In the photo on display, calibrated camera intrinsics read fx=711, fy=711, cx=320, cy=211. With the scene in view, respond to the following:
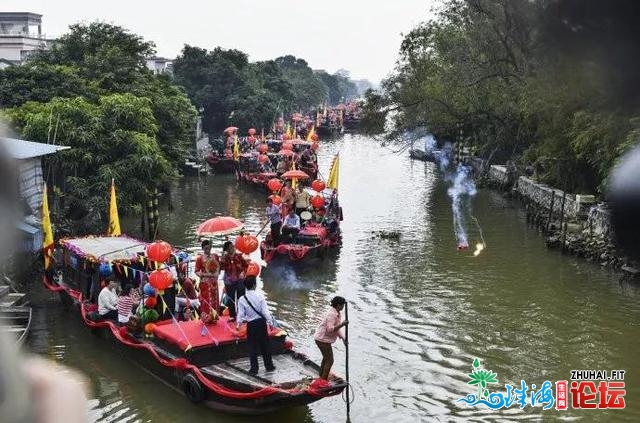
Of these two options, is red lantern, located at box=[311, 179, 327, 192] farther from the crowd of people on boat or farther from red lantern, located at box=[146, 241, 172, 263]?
red lantern, located at box=[146, 241, 172, 263]

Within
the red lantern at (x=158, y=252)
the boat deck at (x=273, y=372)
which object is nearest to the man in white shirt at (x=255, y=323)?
the boat deck at (x=273, y=372)

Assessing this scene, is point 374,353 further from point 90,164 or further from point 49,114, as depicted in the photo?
point 49,114

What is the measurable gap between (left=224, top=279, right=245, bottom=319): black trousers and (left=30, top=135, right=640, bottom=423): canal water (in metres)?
1.63

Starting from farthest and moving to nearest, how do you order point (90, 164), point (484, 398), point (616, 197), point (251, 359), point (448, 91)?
point (448, 91)
point (90, 164)
point (484, 398)
point (251, 359)
point (616, 197)

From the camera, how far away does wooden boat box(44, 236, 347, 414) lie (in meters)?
10.0

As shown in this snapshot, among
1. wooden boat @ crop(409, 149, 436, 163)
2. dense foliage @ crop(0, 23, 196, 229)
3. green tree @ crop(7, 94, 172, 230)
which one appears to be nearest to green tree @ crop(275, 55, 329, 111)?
wooden boat @ crop(409, 149, 436, 163)

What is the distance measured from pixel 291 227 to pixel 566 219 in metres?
8.50

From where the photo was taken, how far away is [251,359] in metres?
10.7

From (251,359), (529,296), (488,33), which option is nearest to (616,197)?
(251,359)

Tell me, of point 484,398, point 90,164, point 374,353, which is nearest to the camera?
point 484,398

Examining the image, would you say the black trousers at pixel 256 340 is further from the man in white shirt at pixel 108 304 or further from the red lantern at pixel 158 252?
the man in white shirt at pixel 108 304

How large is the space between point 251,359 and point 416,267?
420 inches

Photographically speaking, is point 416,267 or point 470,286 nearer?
point 470,286

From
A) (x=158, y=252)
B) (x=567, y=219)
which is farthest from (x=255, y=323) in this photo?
(x=567, y=219)
